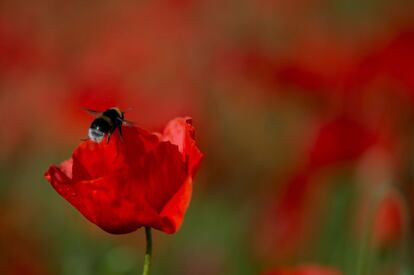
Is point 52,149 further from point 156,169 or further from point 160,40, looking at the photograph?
point 156,169

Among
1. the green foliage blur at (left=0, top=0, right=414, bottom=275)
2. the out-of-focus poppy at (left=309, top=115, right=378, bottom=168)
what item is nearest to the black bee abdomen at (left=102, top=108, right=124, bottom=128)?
the green foliage blur at (left=0, top=0, right=414, bottom=275)

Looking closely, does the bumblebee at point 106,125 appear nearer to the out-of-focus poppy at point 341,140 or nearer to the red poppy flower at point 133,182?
the red poppy flower at point 133,182

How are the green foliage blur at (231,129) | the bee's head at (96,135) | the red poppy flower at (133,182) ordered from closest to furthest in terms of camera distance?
the red poppy flower at (133,182), the bee's head at (96,135), the green foliage blur at (231,129)

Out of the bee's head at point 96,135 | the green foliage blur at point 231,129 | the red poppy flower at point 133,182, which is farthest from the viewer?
the green foliage blur at point 231,129

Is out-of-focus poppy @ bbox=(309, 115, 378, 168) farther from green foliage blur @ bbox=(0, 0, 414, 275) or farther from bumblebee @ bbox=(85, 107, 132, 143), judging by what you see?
bumblebee @ bbox=(85, 107, 132, 143)

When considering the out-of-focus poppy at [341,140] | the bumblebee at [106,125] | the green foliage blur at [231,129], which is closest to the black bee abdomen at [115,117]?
the bumblebee at [106,125]
